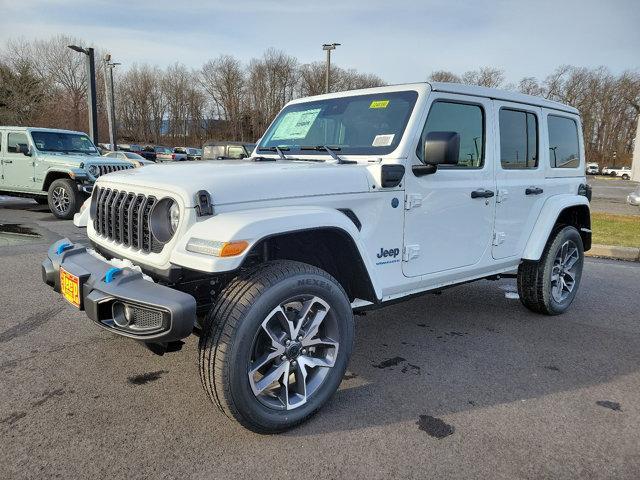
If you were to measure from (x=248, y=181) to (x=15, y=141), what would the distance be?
1083cm

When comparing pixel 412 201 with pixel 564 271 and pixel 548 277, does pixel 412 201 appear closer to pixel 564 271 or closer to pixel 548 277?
pixel 548 277

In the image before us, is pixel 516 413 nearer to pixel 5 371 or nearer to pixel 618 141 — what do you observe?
pixel 5 371

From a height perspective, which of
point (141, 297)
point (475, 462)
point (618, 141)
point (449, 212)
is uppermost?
point (618, 141)

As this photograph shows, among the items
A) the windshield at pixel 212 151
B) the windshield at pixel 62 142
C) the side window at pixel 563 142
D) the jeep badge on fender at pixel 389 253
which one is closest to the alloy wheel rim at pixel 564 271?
the side window at pixel 563 142

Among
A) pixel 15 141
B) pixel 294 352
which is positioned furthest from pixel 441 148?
pixel 15 141

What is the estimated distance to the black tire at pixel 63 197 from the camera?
10.2m

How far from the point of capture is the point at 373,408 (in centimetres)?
286

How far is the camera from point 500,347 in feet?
12.6

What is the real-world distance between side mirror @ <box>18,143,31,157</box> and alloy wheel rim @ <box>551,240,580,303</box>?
10845 millimetres

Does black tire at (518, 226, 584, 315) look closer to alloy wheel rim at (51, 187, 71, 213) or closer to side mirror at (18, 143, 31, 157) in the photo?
alloy wheel rim at (51, 187, 71, 213)

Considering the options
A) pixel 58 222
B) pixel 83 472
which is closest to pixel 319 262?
pixel 83 472

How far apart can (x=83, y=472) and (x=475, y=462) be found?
1842 millimetres

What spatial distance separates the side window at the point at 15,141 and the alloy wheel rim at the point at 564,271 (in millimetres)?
11048

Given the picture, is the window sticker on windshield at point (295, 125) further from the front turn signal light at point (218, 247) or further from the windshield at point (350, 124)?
the front turn signal light at point (218, 247)
